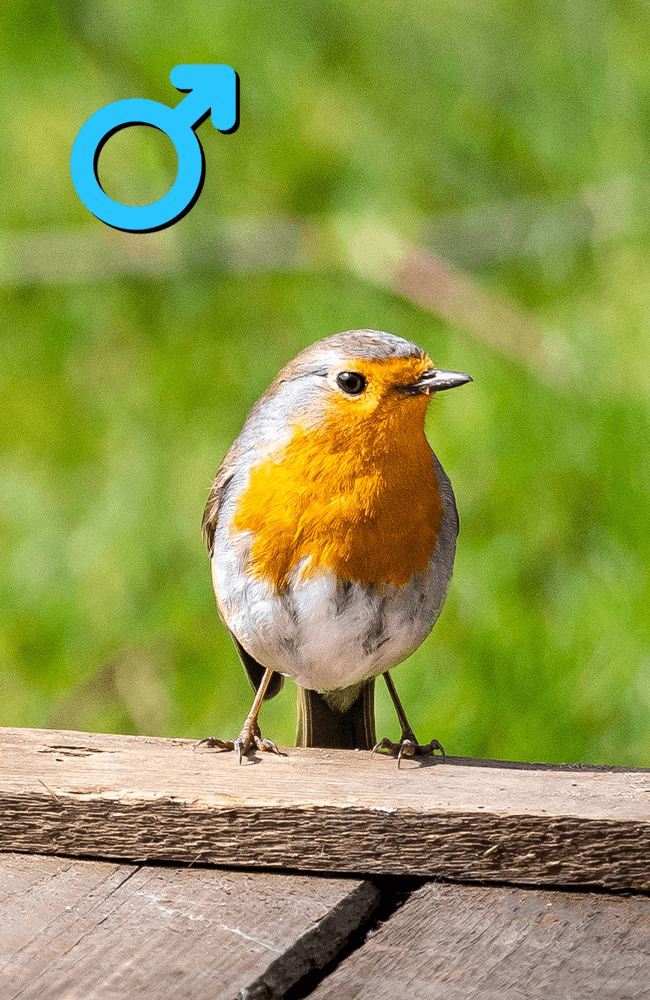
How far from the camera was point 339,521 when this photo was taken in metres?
2.15

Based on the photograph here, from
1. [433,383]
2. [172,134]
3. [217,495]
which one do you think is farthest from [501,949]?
[172,134]

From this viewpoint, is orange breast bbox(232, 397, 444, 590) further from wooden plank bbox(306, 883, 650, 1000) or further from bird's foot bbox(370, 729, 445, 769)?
wooden plank bbox(306, 883, 650, 1000)

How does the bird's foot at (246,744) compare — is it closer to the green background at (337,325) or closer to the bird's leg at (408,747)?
the bird's leg at (408,747)

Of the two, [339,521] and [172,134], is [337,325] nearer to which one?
[172,134]

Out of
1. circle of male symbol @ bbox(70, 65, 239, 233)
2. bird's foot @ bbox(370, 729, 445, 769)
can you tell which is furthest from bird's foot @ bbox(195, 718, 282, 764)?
circle of male symbol @ bbox(70, 65, 239, 233)

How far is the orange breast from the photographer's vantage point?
2.14 m

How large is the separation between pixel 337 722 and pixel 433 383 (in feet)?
2.87

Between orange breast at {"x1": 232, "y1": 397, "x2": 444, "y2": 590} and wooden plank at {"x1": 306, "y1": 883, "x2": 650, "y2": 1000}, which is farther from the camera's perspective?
orange breast at {"x1": 232, "y1": 397, "x2": 444, "y2": 590}

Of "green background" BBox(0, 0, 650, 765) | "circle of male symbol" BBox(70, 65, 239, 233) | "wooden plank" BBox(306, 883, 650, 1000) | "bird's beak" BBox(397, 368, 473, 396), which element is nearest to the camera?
"wooden plank" BBox(306, 883, 650, 1000)

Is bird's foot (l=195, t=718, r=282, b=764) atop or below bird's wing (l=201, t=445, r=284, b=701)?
below

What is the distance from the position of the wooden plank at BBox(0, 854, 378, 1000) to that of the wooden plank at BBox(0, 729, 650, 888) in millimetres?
32

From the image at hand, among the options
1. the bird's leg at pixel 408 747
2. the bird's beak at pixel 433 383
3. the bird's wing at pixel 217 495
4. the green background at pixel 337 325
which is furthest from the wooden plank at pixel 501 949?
the green background at pixel 337 325

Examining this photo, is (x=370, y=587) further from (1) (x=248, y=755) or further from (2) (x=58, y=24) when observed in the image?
(2) (x=58, y=24)

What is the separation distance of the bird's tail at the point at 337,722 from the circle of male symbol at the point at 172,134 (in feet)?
3.37
